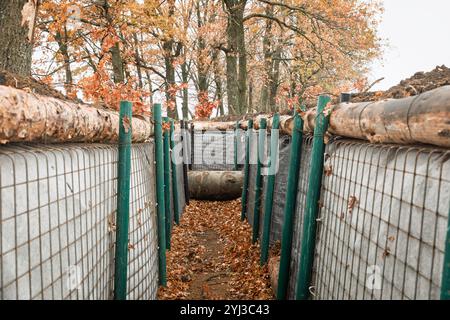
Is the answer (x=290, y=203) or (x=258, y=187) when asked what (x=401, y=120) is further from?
(x=258, y=187)

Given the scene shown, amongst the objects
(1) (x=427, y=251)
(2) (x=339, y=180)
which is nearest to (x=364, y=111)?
(2) (x=339, y=180)

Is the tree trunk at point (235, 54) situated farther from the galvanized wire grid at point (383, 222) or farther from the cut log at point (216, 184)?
the galvanized wire grid at point (383, 222)

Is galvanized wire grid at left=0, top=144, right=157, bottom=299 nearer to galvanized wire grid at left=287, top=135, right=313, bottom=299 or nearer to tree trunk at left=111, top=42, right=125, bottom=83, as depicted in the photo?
galvanized wire grid at left=287, top=135, right=313, bottom=299

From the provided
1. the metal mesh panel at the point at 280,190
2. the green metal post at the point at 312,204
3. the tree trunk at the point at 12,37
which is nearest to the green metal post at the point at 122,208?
the green metal post at the point at 312,204

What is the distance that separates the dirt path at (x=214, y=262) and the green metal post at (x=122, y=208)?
1731mm

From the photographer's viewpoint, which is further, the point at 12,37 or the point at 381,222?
the point at 12,37

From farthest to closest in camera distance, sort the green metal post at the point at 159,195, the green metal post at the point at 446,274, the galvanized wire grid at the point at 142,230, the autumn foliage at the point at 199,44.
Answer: the autumn foliage at the point at 199,44 → the green metal post at the point at 159,195 → the galvanized wire grid at the point at 142,230 → the green metal post at the point at 446,274

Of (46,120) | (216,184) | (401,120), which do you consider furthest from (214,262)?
(401,120)

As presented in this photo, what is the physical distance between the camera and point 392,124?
7.02 ft

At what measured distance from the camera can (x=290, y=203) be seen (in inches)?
174

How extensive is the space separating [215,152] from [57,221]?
10.5 metres

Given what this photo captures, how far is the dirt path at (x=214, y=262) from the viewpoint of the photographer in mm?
5426

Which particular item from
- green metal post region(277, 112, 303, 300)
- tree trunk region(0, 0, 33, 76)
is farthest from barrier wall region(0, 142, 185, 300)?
tree trunk region(0, 0, 33, 76)

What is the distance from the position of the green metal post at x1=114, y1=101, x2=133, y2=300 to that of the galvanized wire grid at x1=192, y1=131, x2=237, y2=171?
29.7 ft
